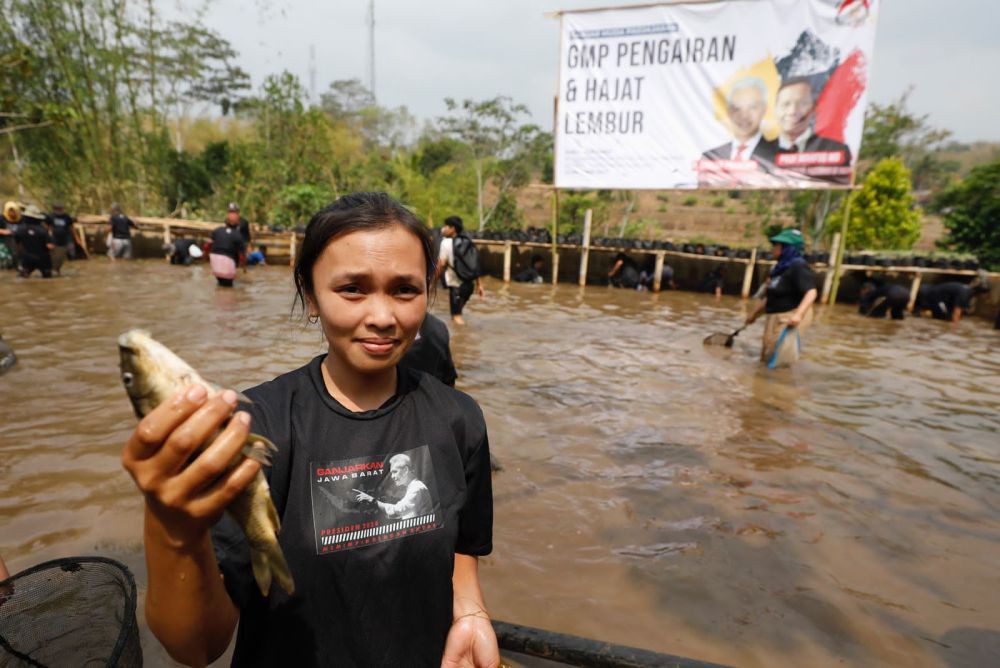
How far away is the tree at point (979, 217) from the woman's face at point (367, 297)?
918 inches

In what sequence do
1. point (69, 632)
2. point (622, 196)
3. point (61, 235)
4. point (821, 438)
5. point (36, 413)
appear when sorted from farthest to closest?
1. point (622, 196)
2. point (61, 235)
3. point (821, 438)
4. point (36, 413)
5. point (69, 632)

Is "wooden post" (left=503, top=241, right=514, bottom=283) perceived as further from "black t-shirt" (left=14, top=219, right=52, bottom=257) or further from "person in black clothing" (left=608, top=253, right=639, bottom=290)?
"black t-shirt" (left=14, top=219, right=52, bottom=257)

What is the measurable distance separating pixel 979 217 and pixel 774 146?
43.3ft

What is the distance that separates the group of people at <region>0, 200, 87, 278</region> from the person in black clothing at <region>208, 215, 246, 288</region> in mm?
3712

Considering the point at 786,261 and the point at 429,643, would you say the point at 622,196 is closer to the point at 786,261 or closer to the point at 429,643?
the point at 786,261

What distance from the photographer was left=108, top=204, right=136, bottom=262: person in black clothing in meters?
14.9

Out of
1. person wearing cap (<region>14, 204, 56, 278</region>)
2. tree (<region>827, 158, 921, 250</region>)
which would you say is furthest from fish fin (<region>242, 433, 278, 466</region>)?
tree (<region>827, 158, 921, 250</region>)

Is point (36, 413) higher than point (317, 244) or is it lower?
lower

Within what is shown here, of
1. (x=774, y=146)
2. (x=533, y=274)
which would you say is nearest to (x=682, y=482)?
(x=774, y=146)

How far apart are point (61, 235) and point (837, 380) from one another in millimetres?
16985

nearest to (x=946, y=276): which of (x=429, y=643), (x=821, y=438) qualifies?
(x=821, y=438)

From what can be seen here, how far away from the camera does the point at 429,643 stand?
49.9 inches

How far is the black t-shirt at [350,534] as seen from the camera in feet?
3.73

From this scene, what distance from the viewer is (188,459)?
2.69 feet
